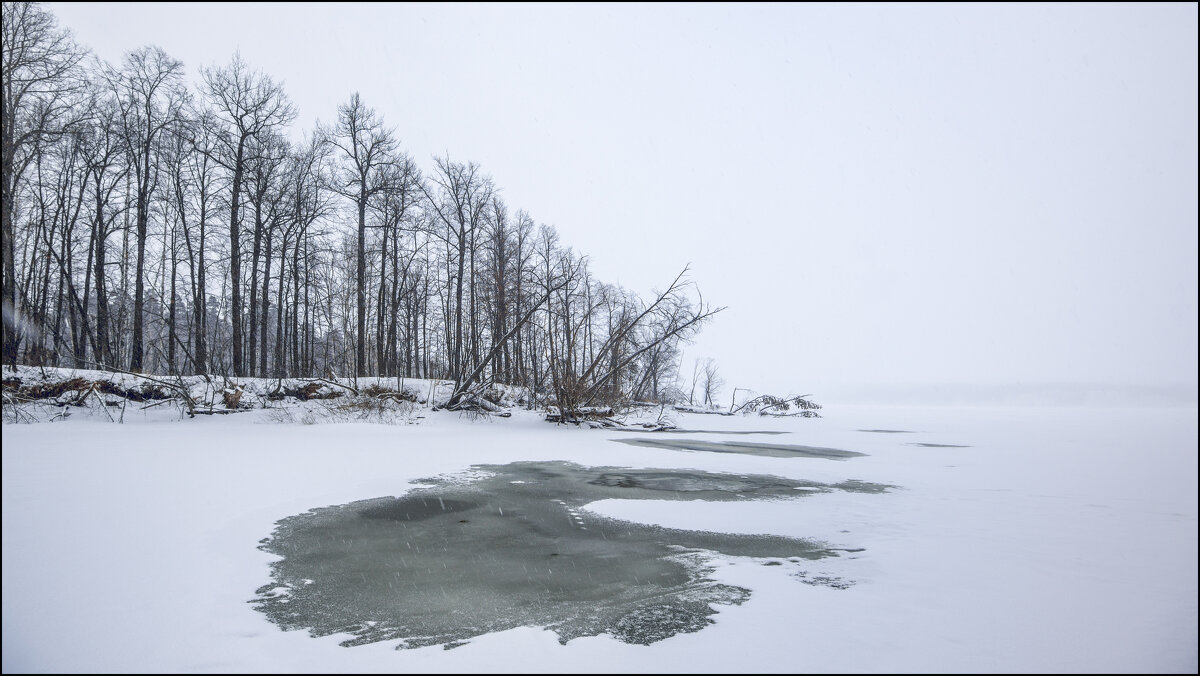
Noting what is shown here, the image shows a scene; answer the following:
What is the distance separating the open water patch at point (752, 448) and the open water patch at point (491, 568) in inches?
158

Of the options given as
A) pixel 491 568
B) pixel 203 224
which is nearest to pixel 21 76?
pixel 203 224

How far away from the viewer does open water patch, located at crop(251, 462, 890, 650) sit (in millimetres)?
2436

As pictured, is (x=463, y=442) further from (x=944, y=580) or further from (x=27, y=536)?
(x=944, y=580)

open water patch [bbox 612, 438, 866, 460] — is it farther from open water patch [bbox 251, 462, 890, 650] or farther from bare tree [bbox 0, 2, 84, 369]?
bare tree [bbox 0, 2, 84, 369]

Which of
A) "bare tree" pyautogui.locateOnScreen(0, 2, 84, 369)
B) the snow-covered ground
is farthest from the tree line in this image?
the snow-covered ground

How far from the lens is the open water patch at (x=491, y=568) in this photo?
244 centimetres

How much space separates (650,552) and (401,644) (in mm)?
1766

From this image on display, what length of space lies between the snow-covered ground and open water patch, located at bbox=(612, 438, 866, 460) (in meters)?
1.84

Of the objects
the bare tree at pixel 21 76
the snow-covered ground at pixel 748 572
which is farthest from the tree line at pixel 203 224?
the snow-covered ground at pixel 748 572

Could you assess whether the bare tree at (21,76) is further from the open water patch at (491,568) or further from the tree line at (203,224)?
the open water patch at (491,568)

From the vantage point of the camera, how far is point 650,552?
11.9 feet

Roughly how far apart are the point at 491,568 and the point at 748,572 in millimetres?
1399

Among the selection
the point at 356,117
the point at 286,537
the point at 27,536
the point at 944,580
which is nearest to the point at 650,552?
the point at 944,580

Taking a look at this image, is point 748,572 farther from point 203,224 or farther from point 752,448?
point 203,224
